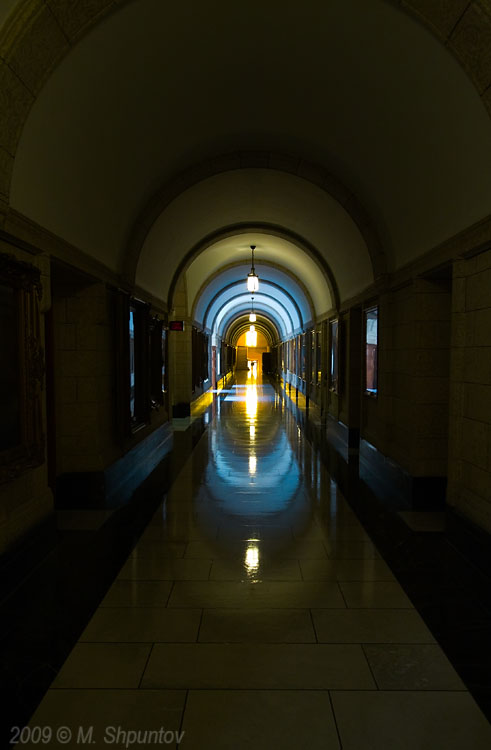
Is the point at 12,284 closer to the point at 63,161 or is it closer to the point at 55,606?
the point at 63,161

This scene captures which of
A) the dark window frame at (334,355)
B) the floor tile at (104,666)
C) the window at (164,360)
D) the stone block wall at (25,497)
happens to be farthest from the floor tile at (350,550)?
the dark window frame at (334,355)

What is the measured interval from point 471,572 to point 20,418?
3940 millimetres

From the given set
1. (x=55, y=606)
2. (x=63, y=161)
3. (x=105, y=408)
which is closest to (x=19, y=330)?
(x=63, y=161)

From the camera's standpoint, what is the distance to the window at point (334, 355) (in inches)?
436

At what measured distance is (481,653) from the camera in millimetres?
2959

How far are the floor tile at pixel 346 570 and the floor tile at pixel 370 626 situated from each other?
0.52 meters

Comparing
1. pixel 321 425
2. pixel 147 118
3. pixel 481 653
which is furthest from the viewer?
pixel 321 425

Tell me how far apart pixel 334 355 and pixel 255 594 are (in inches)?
336

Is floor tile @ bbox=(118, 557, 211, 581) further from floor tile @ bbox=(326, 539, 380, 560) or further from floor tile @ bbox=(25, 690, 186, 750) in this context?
floor tile @ bbox=(25, 690, 186, 750)

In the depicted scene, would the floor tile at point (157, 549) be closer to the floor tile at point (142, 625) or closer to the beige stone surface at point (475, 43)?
the floor tile at point (142, 625)

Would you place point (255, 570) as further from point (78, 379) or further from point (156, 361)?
point (156, 361)

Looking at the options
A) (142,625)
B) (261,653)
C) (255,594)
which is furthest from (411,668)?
(142,625)

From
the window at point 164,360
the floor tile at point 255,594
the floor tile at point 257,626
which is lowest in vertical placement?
the floor tile at point 255,594

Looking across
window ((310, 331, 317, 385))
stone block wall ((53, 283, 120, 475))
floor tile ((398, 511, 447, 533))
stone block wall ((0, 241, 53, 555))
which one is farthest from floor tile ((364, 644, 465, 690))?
window ((310, 331, 317, 385))
